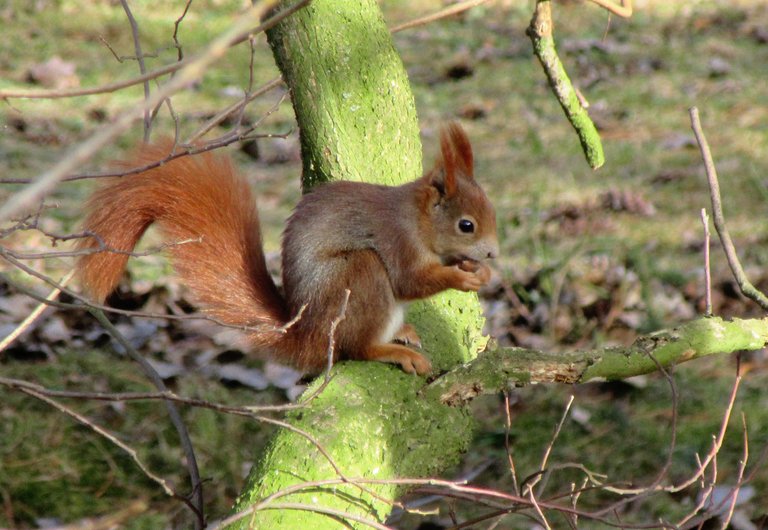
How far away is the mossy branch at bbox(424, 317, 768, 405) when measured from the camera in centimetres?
142

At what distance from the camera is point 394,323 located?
5.30 ft

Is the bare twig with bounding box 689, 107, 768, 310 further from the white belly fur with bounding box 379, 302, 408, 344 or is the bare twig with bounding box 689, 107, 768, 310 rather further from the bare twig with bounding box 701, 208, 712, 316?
the white belly fur with bounding box 379, 302, 408, 344

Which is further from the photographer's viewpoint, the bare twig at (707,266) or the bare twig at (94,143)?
the bare twig at (707,266)

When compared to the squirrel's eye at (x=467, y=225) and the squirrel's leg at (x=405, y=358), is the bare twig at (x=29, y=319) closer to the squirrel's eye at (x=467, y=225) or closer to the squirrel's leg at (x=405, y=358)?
the squirrel's leg at (x=405, y=358)

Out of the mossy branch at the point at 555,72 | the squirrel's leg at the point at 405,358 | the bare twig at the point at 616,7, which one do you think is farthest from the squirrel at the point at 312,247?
the bare twig at the point at 616,7

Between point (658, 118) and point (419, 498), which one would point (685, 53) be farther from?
point (419, 498)

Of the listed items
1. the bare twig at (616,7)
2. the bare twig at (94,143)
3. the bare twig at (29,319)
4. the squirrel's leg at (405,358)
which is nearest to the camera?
the bare twig at (94,143)

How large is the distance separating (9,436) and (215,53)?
1711 millimetres

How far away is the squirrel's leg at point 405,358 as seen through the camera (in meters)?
1.51

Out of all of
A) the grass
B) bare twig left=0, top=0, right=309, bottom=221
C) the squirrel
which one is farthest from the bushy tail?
bare twig left=0, top=0, right=309, bottom=221

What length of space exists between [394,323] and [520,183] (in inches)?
77.1

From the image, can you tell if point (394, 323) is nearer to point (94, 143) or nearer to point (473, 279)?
point (473, 279)

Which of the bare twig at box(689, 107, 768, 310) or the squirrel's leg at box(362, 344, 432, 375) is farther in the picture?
the squirrel's leg at box(362, 344, 432, 375)

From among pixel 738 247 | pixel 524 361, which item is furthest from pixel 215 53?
pixel 738 247
